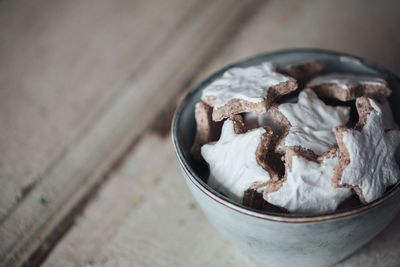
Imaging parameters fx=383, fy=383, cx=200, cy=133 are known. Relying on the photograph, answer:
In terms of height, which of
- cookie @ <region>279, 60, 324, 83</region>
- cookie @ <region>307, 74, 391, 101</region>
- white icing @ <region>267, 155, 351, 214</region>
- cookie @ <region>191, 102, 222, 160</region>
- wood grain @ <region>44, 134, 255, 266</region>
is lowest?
wood grain @ <region>44, 134, 255, 266</region>

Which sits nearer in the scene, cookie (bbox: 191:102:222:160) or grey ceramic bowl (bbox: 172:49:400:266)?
grey ceramic bowl (bbox: 172:49:400:266)

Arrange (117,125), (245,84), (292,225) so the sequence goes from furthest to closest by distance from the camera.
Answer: (117,125)
(245,84)
(292,225)

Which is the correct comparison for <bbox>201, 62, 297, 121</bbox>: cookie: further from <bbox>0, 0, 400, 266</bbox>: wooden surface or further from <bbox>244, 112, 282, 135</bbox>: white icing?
<bbox>0, 0, 400, 266</bbox>: wooden surface

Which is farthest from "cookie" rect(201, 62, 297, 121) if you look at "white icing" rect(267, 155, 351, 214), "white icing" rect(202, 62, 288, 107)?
"white icing" rect(267, 155, 351, 214)

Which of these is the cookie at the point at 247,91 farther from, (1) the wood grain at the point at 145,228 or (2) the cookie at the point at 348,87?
(1) the wood grain at the point at 145,228

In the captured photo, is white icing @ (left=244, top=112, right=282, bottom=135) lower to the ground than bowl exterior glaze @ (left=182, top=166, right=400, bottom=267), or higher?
higher

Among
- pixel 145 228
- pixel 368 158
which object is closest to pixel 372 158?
pixel 368 158

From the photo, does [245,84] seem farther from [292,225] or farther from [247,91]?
[292,225]

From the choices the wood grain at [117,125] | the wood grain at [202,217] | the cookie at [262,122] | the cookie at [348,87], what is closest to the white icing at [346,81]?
the cookie at [348,87]
